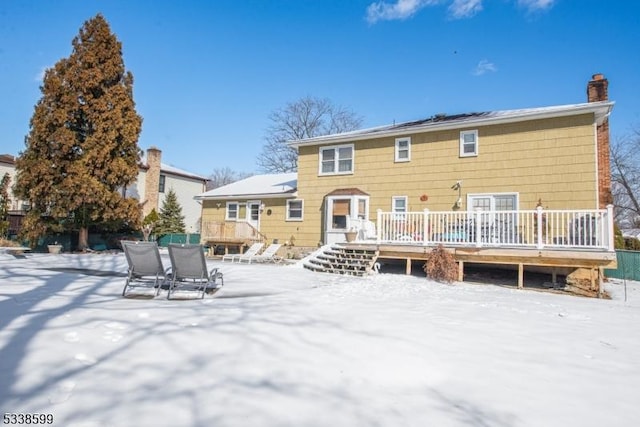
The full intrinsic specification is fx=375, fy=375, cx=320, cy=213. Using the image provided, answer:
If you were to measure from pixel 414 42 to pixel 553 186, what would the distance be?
9836 millimetres

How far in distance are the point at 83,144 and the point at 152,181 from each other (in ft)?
32.4

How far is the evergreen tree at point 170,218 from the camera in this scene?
83.9 ft

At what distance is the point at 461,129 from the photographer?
14469mm

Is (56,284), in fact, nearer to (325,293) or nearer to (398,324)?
(325,293)

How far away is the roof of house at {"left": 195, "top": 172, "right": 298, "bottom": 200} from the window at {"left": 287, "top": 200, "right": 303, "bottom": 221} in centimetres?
42

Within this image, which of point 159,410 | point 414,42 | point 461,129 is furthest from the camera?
point 414,42

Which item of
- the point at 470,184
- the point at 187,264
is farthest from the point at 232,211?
the point at 187,264

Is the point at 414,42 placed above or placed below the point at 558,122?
above

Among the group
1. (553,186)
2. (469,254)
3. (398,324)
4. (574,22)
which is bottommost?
(398,324)

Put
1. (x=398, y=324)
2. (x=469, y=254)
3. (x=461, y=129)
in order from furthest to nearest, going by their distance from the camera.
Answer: (x=461, y=129) → (x=469, y=254) → (x=398, y=324)


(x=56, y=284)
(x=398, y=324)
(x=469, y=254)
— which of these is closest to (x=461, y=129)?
(x=469, y=254)

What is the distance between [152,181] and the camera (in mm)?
26922

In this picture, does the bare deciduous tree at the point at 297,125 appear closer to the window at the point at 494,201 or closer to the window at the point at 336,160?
the window at the point at 336,160

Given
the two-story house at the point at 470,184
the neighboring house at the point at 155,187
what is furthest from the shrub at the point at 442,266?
the neighboring house at the point at 155,187
